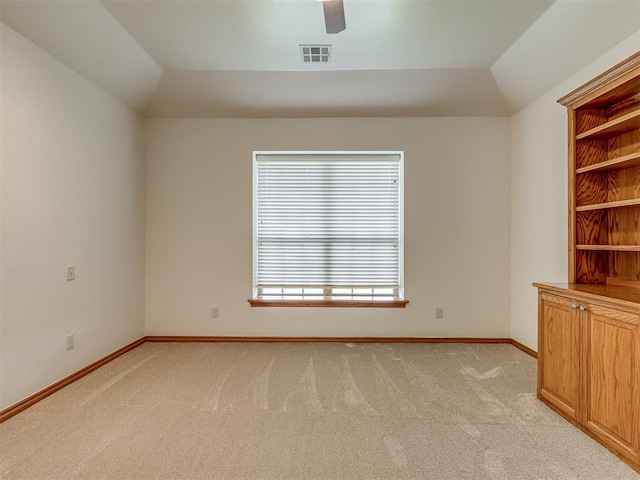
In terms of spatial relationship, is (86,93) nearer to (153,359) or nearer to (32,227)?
(32,227)

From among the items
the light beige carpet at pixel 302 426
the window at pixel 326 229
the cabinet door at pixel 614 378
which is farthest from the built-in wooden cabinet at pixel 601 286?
the window at pixel 326 229

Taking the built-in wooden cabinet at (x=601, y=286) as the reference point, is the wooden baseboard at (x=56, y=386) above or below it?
below

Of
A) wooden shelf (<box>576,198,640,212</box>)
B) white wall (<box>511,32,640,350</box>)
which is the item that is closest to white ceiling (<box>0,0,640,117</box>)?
white wall (<box>511,32,640,350</box>)

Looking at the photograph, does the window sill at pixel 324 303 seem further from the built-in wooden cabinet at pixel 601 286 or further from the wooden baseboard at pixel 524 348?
the built-in wooden cabinet at pixel 601 286

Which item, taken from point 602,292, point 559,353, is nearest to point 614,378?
point 559,353

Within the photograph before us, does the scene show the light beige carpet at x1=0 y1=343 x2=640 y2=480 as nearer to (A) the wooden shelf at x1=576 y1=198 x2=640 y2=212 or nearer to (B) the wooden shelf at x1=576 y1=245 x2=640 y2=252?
(B) the wooden shelf at x1=576 y1=245 x2=640 y2=252

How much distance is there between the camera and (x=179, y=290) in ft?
12.1

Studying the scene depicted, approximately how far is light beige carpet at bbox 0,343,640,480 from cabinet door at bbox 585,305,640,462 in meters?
0.14

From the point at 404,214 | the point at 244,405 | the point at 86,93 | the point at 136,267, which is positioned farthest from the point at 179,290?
the point at 404,214

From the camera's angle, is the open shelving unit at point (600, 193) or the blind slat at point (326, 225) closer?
the open shelving unit at point (600, 193)

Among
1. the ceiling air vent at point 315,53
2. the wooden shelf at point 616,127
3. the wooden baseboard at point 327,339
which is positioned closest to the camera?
the wooden shelf at point 616,127

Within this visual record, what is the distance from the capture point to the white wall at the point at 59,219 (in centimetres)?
213

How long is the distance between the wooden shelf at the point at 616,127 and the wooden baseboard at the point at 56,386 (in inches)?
177

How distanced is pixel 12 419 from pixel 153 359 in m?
1.12
